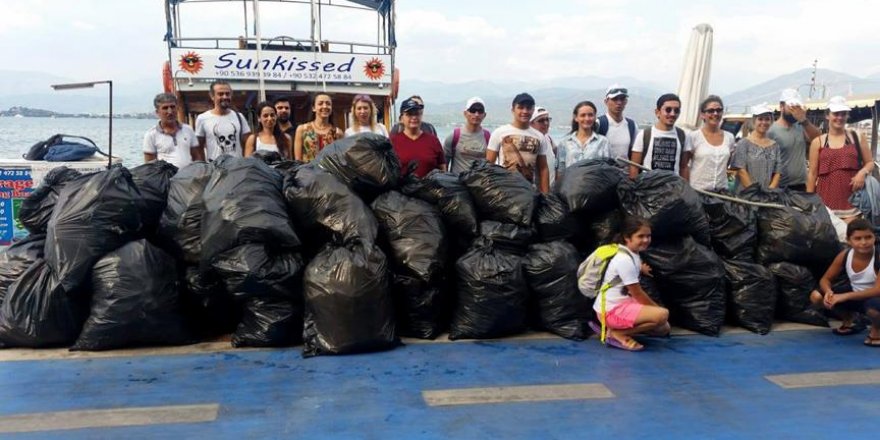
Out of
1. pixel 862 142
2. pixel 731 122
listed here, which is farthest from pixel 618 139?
pixel 731 122

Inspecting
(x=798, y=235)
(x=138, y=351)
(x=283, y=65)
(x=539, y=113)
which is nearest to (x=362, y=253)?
(x=138, y=351)

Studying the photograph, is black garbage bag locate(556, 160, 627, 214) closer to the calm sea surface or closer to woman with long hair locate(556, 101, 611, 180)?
woman with long hair locate(556, 101, 611, 180)

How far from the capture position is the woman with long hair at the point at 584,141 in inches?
176

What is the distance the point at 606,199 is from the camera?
3906 mm

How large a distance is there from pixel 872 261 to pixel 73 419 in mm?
4169

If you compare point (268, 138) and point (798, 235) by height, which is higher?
point (268, 138)

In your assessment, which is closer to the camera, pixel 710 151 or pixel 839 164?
pixel 710 151

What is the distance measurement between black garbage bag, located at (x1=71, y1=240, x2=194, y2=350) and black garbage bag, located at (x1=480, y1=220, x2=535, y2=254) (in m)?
1.73

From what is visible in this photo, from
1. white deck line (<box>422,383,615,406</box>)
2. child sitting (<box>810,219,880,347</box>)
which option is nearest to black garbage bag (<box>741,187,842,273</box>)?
child sitting (<box>810,219,880,347</box>)

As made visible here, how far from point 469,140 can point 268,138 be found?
148 cm

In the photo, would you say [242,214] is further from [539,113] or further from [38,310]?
[539,113]

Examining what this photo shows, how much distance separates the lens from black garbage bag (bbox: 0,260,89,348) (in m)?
3.27

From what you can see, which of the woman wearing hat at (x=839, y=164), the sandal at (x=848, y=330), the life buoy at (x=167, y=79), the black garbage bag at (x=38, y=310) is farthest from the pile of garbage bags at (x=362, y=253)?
the life buoy at (x=167, y=79)

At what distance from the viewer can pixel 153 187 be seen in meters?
3.73
